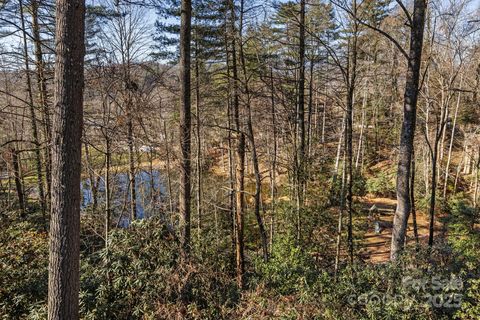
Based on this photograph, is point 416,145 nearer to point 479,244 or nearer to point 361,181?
point 361,181

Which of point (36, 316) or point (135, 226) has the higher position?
point (135, 226)

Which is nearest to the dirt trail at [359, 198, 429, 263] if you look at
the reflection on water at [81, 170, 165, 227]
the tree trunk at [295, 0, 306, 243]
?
the tree trunk at [295, 0, 306, 243]

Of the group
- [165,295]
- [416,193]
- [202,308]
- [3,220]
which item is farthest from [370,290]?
[416,193]

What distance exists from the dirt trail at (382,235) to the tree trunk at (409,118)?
14.5ft

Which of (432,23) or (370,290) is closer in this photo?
(370,290)

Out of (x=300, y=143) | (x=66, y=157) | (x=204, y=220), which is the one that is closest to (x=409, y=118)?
(x=300, y=143)

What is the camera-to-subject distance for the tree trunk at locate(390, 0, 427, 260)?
445 cm

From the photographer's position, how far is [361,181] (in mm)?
12773

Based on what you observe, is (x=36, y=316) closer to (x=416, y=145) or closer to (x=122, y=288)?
(x=122, y=288)

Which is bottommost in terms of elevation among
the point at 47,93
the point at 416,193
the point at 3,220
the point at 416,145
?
the point at 416,193

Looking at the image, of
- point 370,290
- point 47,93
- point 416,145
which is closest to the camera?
point 370,290

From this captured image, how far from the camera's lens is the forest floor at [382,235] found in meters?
9.83

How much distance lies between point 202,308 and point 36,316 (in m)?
2.26

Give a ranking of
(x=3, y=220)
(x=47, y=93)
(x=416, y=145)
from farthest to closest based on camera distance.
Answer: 1. (x=416, y=145)
2. (x=47, y=93)
3. (x=3, y=220)
